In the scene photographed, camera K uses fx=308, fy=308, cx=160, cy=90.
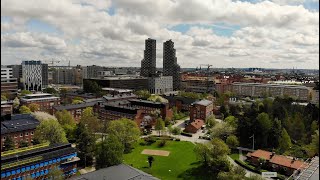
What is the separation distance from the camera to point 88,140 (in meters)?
25.5

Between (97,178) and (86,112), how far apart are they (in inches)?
879

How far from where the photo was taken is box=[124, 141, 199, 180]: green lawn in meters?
24.4

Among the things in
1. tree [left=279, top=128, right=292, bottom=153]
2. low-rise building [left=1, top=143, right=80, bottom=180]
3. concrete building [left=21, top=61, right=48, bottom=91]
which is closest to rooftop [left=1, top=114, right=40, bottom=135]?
low-rise building [left=1, top=143, right=80, bottom=180]

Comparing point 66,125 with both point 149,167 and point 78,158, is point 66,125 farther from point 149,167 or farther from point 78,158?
point 149,167

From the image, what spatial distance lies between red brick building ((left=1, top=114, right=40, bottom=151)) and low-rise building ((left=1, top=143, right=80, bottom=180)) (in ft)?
23.0

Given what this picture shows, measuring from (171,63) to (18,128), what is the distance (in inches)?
2491

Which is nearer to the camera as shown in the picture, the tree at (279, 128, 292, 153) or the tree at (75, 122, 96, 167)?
the tree at (75, 122, 96, 167)

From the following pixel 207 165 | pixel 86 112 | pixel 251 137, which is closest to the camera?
pixel 207 165

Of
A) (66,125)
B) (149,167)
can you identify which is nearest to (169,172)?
(149,167)

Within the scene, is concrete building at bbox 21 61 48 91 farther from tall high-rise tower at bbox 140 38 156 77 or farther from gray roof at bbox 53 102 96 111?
gray roof at bbox 53 102 96 111

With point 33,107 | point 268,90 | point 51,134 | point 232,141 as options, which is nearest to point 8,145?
point 51,134

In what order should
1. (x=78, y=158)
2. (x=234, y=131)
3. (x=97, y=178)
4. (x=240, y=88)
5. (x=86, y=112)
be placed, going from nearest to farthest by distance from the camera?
1. (x=97, y=178)
2. (x=78, y=158)
3. (x=234, y=131)
4. (x=86, y=112)
5. (x=240, y=88)

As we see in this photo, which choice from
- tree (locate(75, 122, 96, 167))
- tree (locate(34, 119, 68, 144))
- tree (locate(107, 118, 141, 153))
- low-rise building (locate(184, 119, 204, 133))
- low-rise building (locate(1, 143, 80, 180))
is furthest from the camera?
low-rise building (locate(184, 119, 204, 133))

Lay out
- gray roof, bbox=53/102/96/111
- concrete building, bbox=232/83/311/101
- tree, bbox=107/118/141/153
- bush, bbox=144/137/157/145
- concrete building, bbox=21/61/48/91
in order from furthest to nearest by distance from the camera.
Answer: concrete building, bbox=21/61/48/91, concrete building, bbox=232/83/311/101, gray roof, bbox=53/102/96/111, bush, bbox=144/137/157/145, tree, bbox=107/118/141/153
